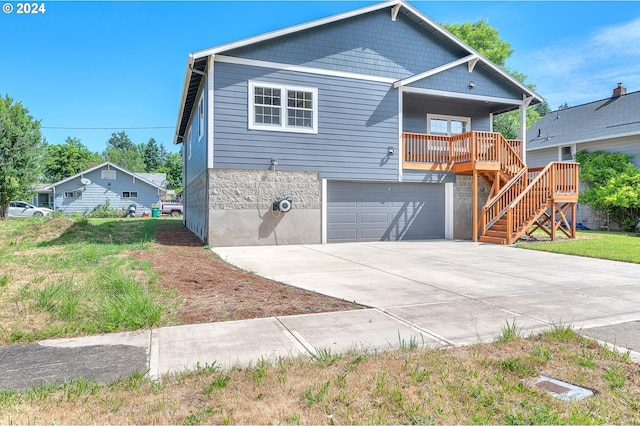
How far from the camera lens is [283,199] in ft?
37.1

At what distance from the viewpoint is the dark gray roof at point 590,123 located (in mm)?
18641

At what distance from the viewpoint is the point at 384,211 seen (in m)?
12.9

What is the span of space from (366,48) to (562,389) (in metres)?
12.0

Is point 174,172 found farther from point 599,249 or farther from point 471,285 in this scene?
point 471,285

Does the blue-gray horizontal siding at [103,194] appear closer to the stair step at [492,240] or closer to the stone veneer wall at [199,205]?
the stone veneer wall at [199,205]

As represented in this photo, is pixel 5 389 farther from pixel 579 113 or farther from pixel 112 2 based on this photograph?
pixel 579 113

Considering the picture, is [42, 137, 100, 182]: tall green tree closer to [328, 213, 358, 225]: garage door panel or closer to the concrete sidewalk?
[328, 213, 358, 225]: garage door panel

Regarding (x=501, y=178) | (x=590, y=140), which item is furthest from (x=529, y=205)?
(x=590, y=140)

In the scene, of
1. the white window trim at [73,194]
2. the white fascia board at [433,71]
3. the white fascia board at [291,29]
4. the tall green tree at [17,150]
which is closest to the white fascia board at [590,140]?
the white fascia board at [433,71]

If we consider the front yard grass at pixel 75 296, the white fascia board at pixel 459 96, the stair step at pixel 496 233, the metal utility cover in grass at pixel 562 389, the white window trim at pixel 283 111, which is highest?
the white fascia board at pixel 459 96

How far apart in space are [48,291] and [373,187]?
32.3 feet

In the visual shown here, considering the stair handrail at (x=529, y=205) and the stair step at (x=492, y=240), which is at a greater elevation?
the stair handrail at (x=529, y=205)

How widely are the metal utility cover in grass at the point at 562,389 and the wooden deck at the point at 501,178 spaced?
1002 cm

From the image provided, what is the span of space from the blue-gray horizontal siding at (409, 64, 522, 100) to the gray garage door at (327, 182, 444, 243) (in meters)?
3.48
